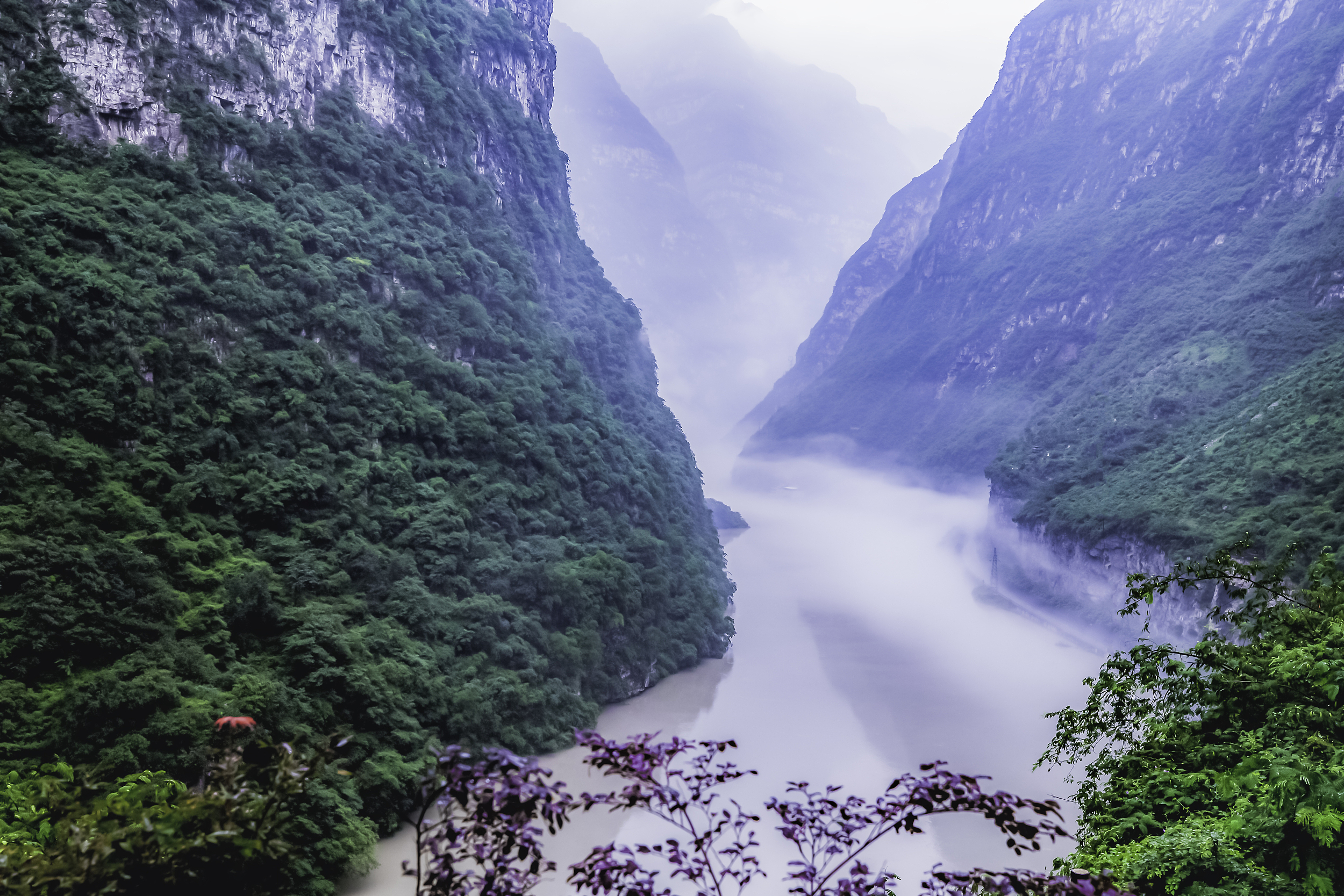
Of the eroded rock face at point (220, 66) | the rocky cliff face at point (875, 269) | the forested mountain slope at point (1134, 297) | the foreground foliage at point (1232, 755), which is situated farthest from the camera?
the rocky cliff face at point (875, 269)

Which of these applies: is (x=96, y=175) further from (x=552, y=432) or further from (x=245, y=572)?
(x=552, y=432)

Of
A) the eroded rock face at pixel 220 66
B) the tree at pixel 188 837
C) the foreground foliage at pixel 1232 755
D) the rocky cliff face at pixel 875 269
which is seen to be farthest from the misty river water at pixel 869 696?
the rocky cliff face at pixel 875 269

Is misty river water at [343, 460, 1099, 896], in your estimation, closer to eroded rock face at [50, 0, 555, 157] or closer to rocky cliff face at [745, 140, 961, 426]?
eroded rock face at [50, 0, 555, 157]

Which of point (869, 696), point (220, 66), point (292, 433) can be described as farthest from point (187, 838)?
point (220, 66)

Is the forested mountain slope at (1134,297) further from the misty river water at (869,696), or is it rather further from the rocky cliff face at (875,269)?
the rocky cliff face at (875,269)

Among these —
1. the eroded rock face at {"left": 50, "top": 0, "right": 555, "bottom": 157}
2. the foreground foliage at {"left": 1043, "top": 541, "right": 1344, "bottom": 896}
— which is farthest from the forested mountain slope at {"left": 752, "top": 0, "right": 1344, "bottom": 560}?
the eroded rock face at {"left": 50, "top": 0, "right": 555, "bottom": 157}
